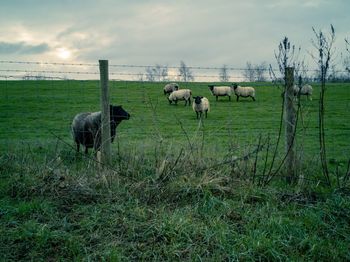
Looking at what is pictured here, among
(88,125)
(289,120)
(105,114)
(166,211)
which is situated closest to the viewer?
(166,211)

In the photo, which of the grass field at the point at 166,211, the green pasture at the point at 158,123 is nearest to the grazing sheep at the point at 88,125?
the green pasture at the point at 158,123

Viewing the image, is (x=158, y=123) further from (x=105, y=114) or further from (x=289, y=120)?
(x=289, y=120)

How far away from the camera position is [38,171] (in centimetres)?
568

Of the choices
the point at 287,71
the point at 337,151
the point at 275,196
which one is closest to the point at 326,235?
the point at 275,196

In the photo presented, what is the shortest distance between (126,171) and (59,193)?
1.08 meters

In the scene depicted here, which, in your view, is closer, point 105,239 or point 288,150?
point 105,239

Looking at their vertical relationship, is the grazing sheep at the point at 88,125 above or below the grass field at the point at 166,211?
above

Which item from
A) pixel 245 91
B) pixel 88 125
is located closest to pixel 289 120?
pixel 88 125

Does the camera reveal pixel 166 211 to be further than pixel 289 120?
No

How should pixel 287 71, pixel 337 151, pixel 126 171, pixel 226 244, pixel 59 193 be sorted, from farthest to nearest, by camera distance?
1. pixel 337 151
2. pixel 287 71
3. pixel 126 171
4. pixel 59 193
5. pixel 226 244

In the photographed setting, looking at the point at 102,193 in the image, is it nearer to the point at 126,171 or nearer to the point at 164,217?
the point at 126,171

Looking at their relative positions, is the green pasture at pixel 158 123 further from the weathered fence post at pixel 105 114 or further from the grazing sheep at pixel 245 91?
the grazing sheep at pixel 245 91

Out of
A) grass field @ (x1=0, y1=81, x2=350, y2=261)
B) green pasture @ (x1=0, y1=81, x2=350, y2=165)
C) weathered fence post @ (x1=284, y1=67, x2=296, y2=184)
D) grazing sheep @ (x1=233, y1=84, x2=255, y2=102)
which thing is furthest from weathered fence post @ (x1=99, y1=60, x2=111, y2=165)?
grazing sheep @ (x1=233, y1=84, x2=255, y2=102)

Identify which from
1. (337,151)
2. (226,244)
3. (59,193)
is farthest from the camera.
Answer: (337,151)
